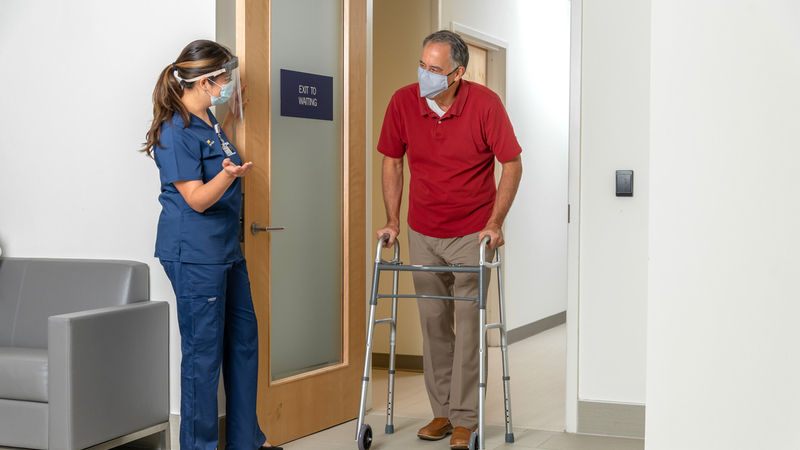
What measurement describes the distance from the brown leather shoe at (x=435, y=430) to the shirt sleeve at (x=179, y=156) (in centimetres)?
142

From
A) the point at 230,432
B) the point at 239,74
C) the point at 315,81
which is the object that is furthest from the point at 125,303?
the point at 315,81

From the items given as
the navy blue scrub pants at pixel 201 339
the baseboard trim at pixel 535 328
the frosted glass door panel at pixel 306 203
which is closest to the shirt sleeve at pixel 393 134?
the frosted glass door panel at pixel 306 203

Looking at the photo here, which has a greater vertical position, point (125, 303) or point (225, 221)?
point (225, 221)

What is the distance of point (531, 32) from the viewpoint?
620cm

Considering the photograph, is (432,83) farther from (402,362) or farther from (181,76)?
(402,362)

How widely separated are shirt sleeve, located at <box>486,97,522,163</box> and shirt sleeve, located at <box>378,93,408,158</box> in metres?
0.42

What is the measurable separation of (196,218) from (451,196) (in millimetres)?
1041

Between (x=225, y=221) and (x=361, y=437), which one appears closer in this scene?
(x=225, y=221)

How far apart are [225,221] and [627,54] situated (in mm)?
1800

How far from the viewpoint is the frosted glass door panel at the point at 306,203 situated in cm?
319

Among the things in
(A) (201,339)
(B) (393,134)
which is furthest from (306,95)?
(A) (201,339)

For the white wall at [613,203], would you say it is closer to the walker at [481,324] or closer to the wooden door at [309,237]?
the walker at [481,324]

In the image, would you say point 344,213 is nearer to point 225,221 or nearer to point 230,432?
point 225,221

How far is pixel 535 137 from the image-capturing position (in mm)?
6148
